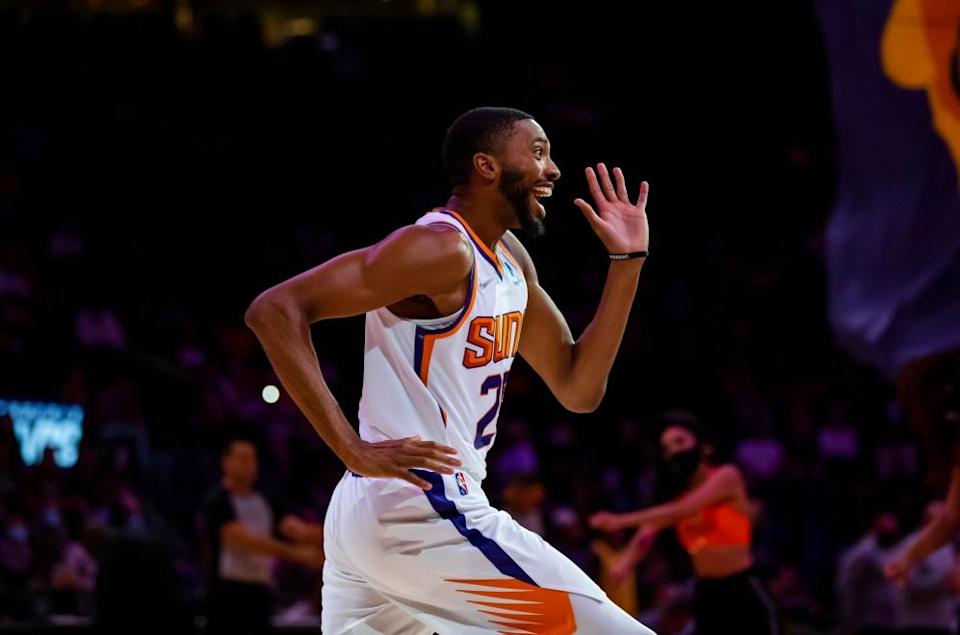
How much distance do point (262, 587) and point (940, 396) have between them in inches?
162

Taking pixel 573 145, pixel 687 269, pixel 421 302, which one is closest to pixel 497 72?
pixel 573 145

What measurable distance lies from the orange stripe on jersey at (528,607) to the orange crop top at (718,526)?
417cm

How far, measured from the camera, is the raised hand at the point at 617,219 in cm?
419

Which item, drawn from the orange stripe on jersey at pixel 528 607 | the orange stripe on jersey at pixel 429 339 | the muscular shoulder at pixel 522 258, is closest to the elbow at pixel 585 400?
the muscular shoulder at pixel 522 258

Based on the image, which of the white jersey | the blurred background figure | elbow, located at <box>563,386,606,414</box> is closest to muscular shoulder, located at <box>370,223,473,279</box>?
the white jersey

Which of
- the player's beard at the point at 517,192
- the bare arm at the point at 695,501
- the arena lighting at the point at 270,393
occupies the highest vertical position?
the arena lighting at the point at 270,393

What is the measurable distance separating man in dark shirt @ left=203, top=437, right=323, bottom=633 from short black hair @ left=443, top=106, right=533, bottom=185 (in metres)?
4.51

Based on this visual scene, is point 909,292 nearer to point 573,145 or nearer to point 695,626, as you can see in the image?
point 695,626

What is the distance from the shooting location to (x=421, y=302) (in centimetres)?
394

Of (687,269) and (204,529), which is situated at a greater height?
(687,269)

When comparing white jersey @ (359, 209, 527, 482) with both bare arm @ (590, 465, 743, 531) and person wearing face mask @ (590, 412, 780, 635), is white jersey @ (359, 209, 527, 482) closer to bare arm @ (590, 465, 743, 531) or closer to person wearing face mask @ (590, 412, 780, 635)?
bare arm @ (590, 465, 743, 531)

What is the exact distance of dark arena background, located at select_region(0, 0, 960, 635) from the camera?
7496 mm

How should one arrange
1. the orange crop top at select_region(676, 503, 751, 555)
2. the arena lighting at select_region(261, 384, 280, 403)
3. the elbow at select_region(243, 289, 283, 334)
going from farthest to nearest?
the arena lighting at select_region(261, 384, 280, 403) < the orange crop top at select_region(676, 503, 751, 555) < the elbow at select_region(243, 289, 283, 334)

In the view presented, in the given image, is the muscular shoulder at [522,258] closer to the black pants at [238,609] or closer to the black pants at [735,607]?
the black pants at [735,607]
